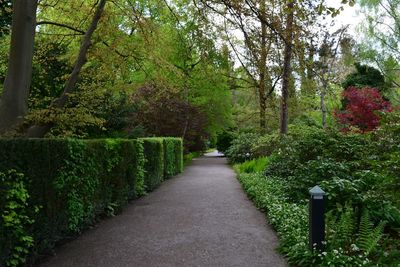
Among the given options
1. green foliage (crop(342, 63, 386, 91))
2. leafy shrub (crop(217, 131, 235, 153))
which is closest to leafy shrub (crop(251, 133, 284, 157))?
green foliage (crop(342, 63, 386, 91))

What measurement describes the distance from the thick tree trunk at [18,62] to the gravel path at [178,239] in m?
2.83

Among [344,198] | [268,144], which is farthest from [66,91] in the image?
[268,144]

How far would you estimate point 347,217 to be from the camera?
541 centimetres

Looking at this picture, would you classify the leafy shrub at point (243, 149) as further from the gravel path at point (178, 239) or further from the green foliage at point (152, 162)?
the gravel path at point (178, 239)

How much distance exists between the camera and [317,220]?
469 cm

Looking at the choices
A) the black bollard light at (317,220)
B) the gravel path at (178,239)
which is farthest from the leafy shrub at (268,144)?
the black bollard light at (317,220)

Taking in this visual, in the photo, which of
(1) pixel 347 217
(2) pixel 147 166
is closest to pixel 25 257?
(1) pixel 347 217

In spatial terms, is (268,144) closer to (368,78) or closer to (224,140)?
(368,78)

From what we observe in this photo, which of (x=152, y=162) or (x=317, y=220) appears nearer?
(x=317, y=220)

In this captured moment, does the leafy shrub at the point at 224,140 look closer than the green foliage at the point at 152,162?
No

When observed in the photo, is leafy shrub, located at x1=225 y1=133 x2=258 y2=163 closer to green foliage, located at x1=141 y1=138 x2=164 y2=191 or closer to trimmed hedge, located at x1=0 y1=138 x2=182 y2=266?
green foliage, located at x1=141 y1=138 x2=164 y2=191

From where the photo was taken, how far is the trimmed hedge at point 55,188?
4.34 meters

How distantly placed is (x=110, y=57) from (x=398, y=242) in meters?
8.62

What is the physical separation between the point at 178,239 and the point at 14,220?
8.27 feet
